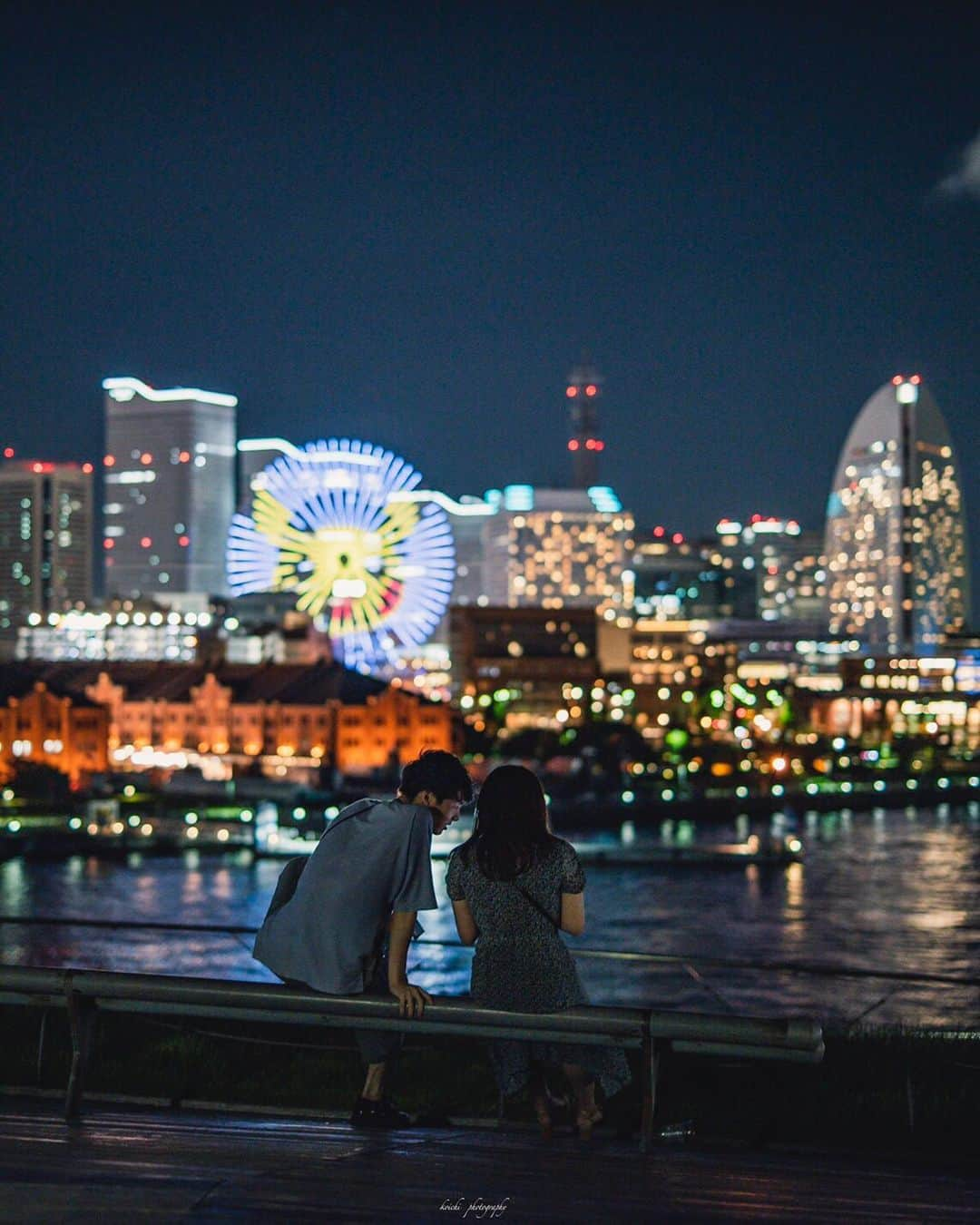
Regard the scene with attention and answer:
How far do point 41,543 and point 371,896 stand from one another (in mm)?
135150

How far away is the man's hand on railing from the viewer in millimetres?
4324

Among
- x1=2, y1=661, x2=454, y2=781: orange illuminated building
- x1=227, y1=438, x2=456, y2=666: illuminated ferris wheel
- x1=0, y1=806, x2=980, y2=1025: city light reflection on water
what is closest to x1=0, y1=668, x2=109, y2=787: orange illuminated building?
x1=2, y1=661, x2=454, y2=781: orange illuminated building

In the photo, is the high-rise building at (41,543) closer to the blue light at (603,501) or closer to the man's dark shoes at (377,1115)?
the blue light at (603,501)

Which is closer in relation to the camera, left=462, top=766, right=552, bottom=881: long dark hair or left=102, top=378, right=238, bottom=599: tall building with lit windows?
left=462, top=766, right=552, bottom=881: long dark hair

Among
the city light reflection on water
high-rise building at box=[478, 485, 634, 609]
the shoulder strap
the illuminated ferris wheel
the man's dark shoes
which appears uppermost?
high-rise building at box=[478, 485, 634, 609]

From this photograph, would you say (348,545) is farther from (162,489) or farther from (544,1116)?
(162,489)

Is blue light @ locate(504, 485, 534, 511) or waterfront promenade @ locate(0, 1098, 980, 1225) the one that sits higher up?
blue light @ locate(504, 485, 534, 511)

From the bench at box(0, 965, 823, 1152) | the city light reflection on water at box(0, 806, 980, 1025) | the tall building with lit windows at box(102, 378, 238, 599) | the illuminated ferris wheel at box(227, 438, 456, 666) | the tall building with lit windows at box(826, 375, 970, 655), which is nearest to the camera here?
the bench at box(0, 965, 823, 1152)

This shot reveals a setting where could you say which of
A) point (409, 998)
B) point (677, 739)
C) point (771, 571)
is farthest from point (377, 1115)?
A: point (771, 571)

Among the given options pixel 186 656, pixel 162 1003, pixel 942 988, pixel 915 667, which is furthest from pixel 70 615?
pixel 162 1003

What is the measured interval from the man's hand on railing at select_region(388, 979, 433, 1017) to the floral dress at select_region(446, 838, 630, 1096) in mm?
174

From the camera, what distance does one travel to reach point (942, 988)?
67.8 feet

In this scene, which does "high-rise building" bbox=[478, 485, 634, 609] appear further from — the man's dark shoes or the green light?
the man's dark shoes

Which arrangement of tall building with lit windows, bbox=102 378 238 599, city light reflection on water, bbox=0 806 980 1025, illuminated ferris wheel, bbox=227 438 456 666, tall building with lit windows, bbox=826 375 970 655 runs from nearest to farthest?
city light reflection on water, bbox=0 806 980 1025
illuminated ferris wheel, bbox=227 438 456 666
tall building with lit windows, bbox=826 375 970 655
tall building with lit windows, bbox=102 378 238 599
